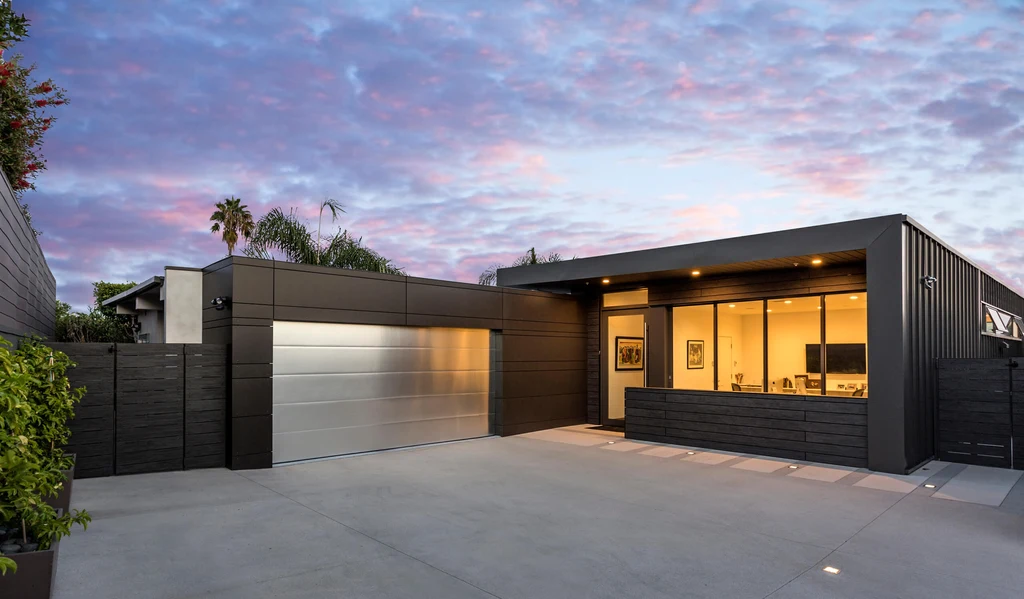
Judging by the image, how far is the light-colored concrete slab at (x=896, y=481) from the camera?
6789mm

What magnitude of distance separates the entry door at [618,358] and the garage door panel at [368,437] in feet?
9.46

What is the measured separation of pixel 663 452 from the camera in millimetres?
9016

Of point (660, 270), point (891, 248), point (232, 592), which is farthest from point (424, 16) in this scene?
point (232, 592)

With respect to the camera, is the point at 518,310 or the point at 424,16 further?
the point at 518,310

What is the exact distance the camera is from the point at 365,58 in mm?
10336

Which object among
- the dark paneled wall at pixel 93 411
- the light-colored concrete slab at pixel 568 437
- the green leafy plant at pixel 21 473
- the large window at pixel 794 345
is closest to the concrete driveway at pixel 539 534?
the dark paneled wall at pixel 93 411

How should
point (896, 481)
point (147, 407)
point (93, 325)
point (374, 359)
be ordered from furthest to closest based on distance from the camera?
point (93, 325) < point (374, 359) < point (147, 407) < point (896, 481)

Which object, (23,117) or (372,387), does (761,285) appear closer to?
(372,387)

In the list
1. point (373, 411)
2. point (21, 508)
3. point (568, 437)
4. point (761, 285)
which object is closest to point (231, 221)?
point (373, 411)

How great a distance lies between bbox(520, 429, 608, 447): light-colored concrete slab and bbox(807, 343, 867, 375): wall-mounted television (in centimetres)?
357

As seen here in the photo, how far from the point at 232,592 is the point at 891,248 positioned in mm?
8225

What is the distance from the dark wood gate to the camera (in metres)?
8.07

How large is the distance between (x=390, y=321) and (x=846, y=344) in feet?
23.0

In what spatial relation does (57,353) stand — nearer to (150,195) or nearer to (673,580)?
(673,580)
